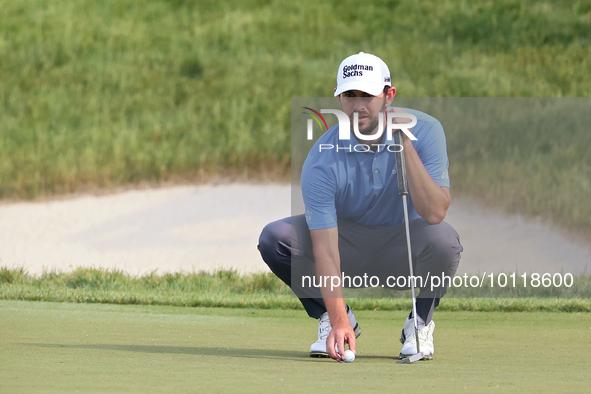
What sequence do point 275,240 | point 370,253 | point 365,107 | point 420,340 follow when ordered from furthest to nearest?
point 370,253 < point 275,240 < point 365,107 < point 420,340

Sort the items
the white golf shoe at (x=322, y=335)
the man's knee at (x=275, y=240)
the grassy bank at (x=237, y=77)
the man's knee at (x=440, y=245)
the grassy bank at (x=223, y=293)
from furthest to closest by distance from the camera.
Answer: the grassy bank at (x=237, y=77), the grassy bank at (x=223, y=293), the man's knee at (x=275, y=240), the man's knee at (x=440, y=245), the white golf shoe at (x=322, y=335)

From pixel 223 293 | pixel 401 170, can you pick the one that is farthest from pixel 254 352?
pixel 223 293

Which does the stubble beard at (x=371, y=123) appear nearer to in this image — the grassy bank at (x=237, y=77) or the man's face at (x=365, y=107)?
the man's face at (x=365, y=107)

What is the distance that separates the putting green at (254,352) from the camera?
2057 millimetres

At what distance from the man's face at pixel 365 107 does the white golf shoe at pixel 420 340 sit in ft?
2.27

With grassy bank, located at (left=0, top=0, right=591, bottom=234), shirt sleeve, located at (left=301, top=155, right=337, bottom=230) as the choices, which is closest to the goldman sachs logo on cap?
shirt sleeve, located at (left=301, top=155, right=337, bottom=230)

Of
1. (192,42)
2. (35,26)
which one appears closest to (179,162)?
(192,42)

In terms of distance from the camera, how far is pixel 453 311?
441 cm

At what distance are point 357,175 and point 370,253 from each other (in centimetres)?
38

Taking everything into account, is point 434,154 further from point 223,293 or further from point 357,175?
point 223,293

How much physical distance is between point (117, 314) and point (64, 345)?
1.13 m

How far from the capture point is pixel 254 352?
276 centimetres

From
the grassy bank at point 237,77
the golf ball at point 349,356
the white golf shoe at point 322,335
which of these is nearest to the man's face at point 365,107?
the white golf shoe at point 322,335

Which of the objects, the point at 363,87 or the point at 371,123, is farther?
the point at 371,123
